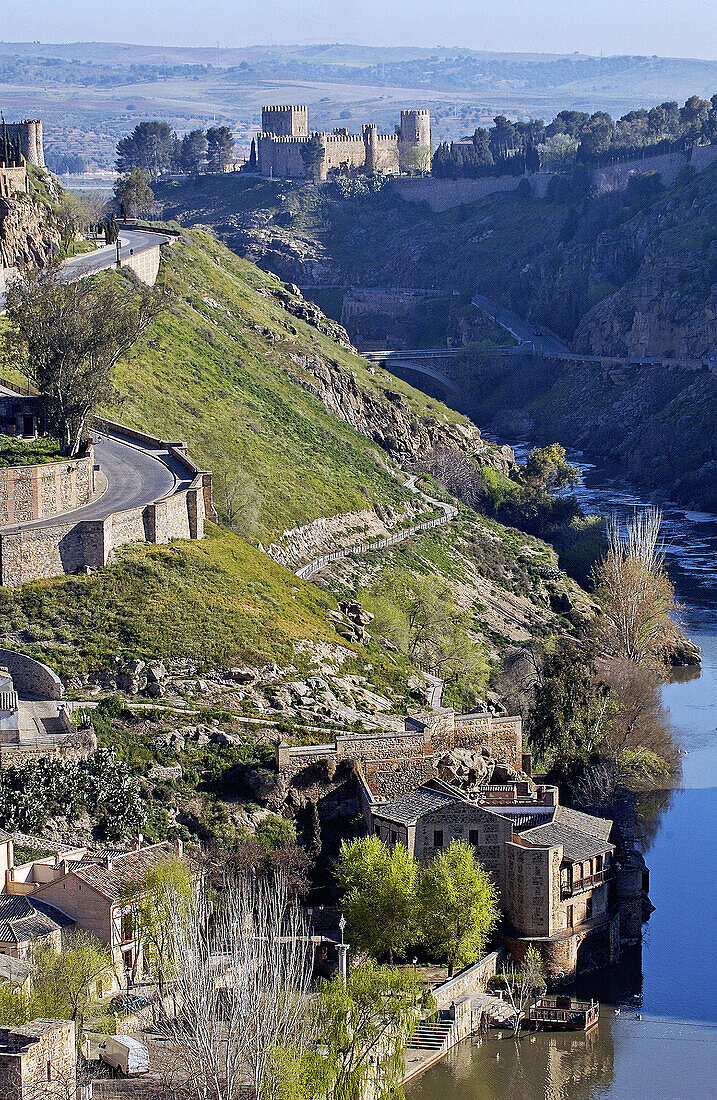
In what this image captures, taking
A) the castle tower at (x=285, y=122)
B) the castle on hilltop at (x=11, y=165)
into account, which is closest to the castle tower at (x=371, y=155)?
the castle tower at (x=285, y=122)

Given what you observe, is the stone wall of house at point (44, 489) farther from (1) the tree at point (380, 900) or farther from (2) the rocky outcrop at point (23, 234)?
(2) the rocky outcrop at point (23, 234)

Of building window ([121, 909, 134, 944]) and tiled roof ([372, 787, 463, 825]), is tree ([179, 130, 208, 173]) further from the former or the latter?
building window ([121, 909, 134, 944])

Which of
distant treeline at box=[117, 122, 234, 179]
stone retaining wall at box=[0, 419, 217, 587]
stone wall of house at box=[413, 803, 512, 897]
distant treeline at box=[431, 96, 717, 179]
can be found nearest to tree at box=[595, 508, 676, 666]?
stone retaining wall at box=[0, 419, 217, 587]

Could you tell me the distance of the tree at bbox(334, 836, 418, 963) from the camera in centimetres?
3975

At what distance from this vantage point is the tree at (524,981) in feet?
133

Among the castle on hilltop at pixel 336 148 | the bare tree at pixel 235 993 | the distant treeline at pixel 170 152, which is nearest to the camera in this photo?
the bare tree at pixel 235 993

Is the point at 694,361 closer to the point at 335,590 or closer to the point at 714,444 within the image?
the point at 714,444

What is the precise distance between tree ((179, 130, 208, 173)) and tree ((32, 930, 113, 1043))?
162 metres

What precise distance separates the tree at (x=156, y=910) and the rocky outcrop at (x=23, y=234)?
3571 centimetres

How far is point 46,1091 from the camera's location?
94.8ft

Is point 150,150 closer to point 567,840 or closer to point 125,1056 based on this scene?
point 567,840

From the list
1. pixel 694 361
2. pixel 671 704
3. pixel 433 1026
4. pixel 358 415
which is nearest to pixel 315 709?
pixel 433 1026

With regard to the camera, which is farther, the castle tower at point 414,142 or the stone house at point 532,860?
the castle tower at point 414,142

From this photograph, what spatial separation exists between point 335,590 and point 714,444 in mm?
63316
